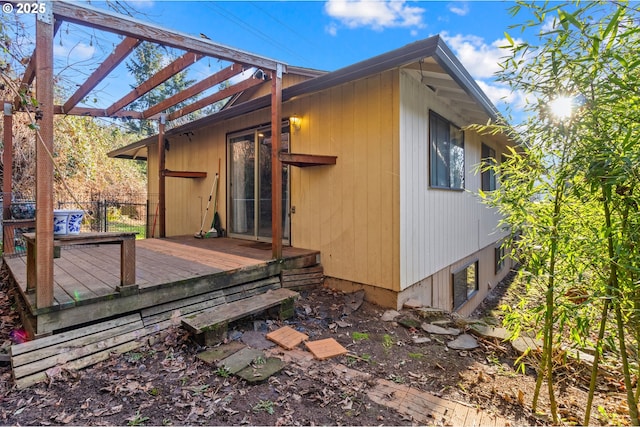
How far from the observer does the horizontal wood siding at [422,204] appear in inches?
154

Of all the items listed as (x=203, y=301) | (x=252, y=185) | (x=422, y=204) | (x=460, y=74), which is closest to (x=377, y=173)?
Result: (x=422, y=204)

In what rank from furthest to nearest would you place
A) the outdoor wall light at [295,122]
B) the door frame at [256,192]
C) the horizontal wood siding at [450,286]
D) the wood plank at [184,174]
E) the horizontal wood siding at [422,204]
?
the wood plank at [184,174]
the door frame at [256,192]
the outdoor wall light at [295,122]
the horizontal wood siding at [450,286]
the horizontal wood siding at [422,204]

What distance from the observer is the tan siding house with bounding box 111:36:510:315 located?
12.6ft

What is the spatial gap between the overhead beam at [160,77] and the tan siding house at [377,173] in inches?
57.6

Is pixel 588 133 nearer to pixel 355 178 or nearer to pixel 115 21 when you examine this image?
pixel 355 178

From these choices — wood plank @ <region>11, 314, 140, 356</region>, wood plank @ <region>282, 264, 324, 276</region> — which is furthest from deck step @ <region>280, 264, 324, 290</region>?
wood plank @ <region>11, 314, 140, 356</region>

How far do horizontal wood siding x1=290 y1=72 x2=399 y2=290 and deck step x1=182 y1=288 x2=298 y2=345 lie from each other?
1.16 metres

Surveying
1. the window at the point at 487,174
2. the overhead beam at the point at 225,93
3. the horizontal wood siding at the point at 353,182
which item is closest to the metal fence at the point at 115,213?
the overhead beam at the point at 225,93

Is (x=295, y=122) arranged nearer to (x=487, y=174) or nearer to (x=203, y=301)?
(x=203, y=301)

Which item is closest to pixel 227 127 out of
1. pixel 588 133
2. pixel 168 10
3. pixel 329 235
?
pixel 168 10

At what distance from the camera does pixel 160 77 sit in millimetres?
4059

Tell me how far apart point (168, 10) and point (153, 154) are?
6.34 m

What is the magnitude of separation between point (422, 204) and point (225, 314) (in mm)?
2932

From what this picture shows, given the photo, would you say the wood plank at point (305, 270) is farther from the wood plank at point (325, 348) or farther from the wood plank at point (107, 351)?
the wood plank at point (107, 351)
